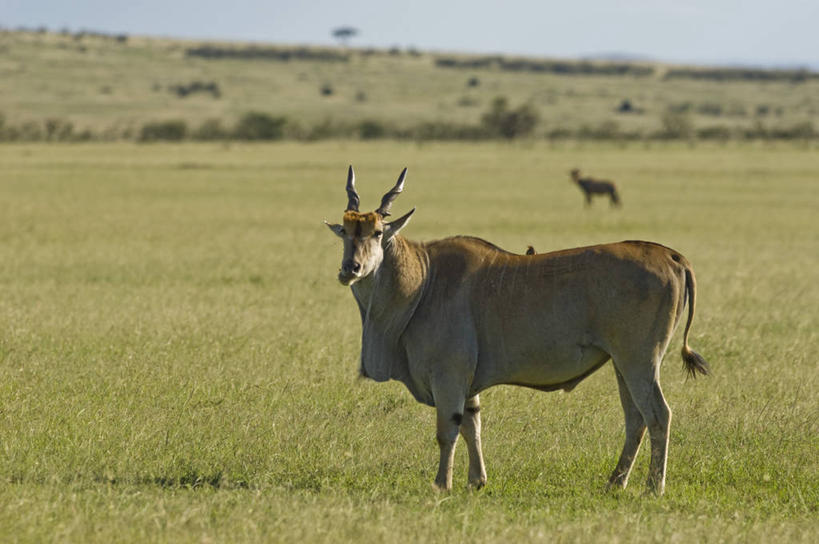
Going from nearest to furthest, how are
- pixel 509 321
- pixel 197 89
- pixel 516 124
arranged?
pixel 509 321 → pixel 516 124 → pixel 197 89

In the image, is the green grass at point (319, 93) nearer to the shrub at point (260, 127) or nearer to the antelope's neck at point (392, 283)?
the shrub at point (260, 127)

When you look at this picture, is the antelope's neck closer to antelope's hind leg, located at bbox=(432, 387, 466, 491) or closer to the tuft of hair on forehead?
the tuft of hair on forehead

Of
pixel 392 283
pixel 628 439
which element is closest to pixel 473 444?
pixel 628 439

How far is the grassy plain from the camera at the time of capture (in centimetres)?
700

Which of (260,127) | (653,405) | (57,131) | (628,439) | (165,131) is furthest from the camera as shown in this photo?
(260,127)

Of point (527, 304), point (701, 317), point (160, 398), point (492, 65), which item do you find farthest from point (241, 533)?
point (492, 65)

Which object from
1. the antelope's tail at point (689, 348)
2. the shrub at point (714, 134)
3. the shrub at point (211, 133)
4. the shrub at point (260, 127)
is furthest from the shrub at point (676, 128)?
the antelope's tail at point (689, 348)

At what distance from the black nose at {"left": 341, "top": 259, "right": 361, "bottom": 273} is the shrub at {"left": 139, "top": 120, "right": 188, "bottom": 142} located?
7819 cm

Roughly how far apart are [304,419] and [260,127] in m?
81.7

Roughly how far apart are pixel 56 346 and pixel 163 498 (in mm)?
5599

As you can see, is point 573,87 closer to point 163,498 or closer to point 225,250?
point 225,250

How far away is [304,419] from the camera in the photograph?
9766 mm

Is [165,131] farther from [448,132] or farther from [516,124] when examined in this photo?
[516,124]

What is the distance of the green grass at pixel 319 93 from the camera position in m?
110
